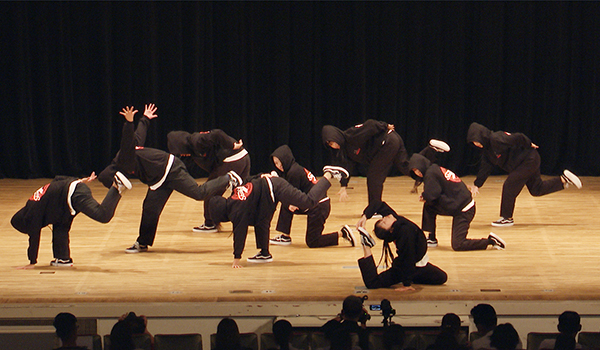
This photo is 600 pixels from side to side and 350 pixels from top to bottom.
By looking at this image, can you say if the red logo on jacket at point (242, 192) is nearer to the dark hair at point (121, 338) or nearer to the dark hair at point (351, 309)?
the dark hair at point (351, 309)

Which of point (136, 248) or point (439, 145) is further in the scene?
point (439, 145)

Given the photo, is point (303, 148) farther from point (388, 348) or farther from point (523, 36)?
point (388, 348)

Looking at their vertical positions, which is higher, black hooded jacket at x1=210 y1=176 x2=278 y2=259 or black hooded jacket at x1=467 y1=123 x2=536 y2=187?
black hooded jacket at x1=467 y1=123 x2=536 y2=187

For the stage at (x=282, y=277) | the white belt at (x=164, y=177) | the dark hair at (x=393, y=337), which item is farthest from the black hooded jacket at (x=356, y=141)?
the dark hair at (x=393, y=337)

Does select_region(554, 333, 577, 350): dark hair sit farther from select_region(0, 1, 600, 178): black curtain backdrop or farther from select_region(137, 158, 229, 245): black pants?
select_region(0, 1, 600, 178): black curtain backdrop

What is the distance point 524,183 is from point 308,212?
2194 millimetres

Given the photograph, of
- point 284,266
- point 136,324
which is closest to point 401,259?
point 284,266

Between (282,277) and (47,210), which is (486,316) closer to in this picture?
(282,277)

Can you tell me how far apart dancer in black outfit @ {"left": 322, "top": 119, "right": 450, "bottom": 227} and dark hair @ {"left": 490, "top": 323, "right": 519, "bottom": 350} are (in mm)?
3813

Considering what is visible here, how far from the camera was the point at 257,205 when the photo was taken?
6.18 metres

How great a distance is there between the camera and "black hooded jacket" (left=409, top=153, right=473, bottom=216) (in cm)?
656

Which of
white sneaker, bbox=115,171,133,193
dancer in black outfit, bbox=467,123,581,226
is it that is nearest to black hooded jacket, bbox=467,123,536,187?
dancer in black outfit, bbox=467,123,581,226

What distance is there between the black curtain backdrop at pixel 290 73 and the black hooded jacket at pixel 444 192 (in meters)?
3.73

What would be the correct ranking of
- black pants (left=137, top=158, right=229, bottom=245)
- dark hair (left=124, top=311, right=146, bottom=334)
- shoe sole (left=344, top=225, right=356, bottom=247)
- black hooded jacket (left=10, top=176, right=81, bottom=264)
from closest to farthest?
dark hair (left=124, top=311, right=146, bottom=334) → black hooded jacket (left=10, top=176, right=81, bottom=264) → black pants (left=137, top=158, right=229, bottom=245) → shoe sole (left=344, top=225, right=356, bottom=247)
